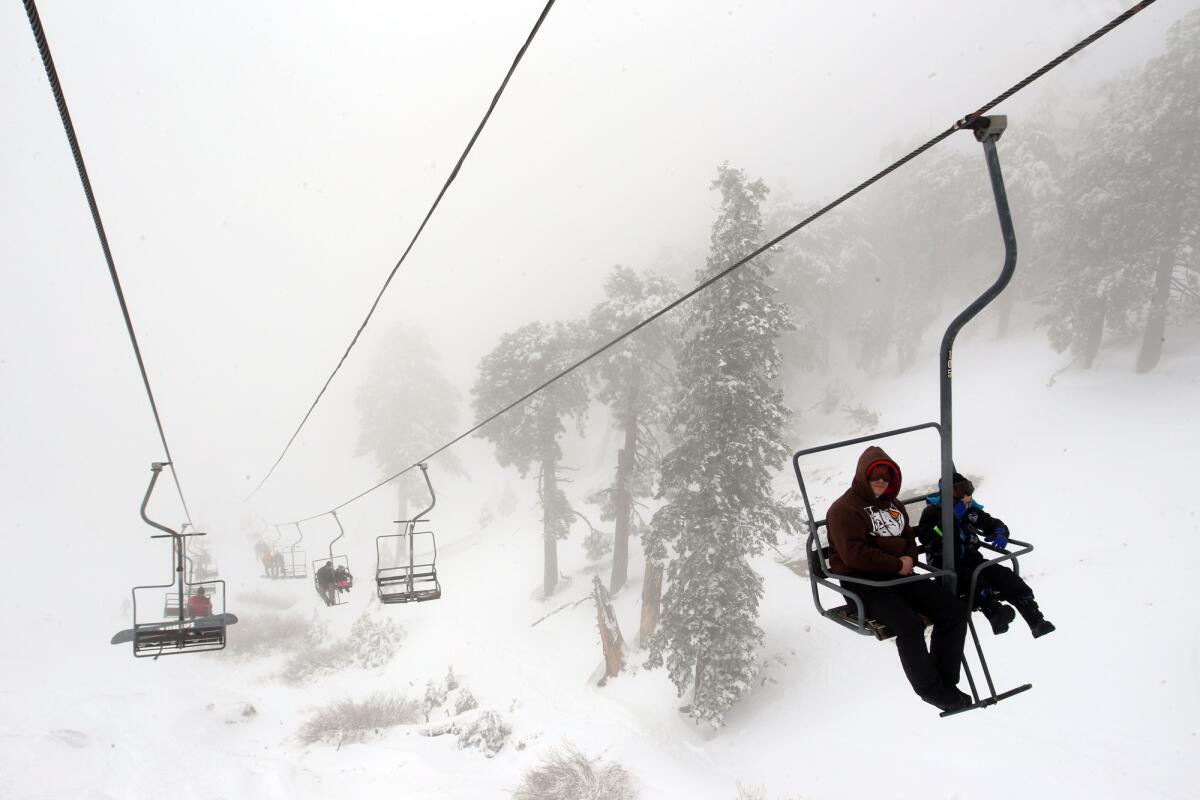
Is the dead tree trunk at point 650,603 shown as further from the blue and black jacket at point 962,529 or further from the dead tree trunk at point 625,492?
the blue and black jacket at point 962,529

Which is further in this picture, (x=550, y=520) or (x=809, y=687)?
(x=550, y=520)

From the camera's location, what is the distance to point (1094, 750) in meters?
10.5

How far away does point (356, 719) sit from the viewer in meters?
17.9

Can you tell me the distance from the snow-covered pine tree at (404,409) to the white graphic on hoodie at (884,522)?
34765 millimetres

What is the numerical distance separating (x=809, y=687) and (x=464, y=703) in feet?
34.4

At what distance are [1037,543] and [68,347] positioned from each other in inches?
5099

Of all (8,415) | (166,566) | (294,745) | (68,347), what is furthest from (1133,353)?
(68,347)

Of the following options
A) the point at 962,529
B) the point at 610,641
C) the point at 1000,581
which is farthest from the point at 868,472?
the point at 610,641

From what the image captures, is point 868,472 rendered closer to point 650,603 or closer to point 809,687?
point 809,687

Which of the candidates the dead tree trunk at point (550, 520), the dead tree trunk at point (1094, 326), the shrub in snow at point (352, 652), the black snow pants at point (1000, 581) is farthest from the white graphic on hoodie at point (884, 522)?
the shrub in snow at point (352, 652)

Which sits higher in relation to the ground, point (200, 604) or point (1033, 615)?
point (200, 604)

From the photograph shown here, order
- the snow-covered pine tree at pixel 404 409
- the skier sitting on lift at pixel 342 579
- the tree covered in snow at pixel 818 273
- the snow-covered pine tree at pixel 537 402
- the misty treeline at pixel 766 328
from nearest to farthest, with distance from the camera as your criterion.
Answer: the misty treeline at pixel 766 328
the skier sitting on lift at pixel 342 579
the snow-covered pine tree at pixel 537 402
the tree covered in snow at pixel 818 273
the snow-covered pine tree at pixel 404 409

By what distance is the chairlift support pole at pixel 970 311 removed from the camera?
11.7 ft

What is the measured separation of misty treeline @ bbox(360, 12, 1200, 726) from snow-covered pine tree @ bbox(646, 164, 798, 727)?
0.06 meters
